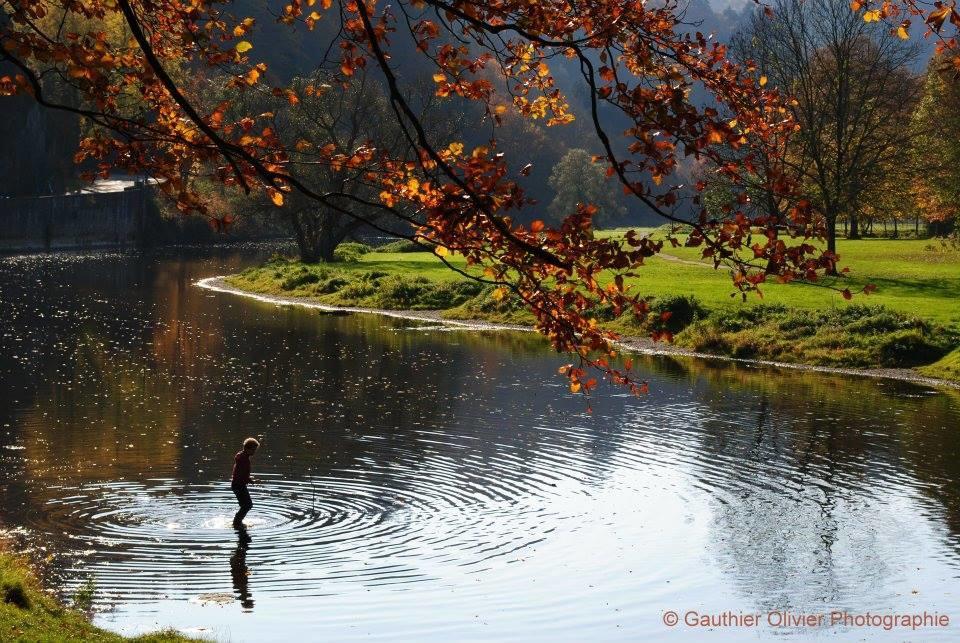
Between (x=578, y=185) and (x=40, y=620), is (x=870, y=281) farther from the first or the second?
(x=578, y=185)

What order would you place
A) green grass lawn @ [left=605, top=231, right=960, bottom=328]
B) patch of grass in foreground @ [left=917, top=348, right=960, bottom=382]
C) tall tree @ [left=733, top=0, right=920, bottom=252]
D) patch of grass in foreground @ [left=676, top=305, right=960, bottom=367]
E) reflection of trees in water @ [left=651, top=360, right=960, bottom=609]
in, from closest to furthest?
1. reflection of trees in water @ [left=651, top=360, right=960, bottom=609]
2. patch of grass in foreground @ [left=917, top=348, right=960, bottom=382]
3. patch of grass in foreground @ [left=676, top=305, right=960, bottom=367]
4. green grass lawn @ [left=605, top=231, right=960, bottom=328]
5. tall tree @ [left=733, top=0, right=920, bottom=252]

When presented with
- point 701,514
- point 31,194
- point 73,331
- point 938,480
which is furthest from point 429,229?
point 31,194

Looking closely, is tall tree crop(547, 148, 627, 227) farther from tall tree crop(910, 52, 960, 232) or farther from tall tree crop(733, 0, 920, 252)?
tall tree crop(733, 0, 920, 252)

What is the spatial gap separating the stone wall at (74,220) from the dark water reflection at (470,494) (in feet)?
238

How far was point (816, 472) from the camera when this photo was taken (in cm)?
2581

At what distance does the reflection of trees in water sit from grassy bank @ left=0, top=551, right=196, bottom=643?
8599 mm

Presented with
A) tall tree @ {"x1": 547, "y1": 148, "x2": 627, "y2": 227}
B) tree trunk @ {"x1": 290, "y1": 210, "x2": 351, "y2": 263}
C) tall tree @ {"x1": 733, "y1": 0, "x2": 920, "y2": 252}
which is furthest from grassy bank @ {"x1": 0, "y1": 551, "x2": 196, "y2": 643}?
tall tree @ {"x1": 547, "y1": 148, "x2": 627, "y2": 227}

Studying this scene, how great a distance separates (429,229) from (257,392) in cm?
2480

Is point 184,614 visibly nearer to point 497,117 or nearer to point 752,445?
point 497,117

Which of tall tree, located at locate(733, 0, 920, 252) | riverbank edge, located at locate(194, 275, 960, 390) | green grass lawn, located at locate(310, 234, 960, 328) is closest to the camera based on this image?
riverbank edge, located at locate(194, 275, 960, 390)

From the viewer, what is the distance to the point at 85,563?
60.9 ft

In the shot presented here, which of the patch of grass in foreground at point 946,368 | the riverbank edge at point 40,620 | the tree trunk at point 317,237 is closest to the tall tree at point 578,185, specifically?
the tree trunk at point 317,237

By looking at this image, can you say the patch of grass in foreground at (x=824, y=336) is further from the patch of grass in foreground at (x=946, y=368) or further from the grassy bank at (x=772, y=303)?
the patch of grass in foreground at (x=946, y=368)

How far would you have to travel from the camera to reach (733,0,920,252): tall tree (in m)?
64.8
